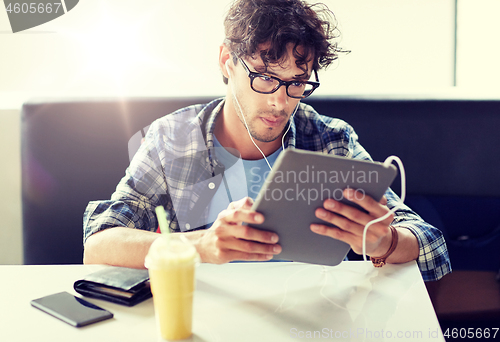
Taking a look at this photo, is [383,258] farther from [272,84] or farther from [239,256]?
[272,84]

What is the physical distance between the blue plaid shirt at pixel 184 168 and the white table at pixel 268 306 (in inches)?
10.7

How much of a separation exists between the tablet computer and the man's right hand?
16 mm

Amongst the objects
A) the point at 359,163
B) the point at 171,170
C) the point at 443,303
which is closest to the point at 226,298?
the point at 359,163

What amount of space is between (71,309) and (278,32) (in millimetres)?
906

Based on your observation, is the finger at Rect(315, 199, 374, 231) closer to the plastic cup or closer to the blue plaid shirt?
the plastic cup

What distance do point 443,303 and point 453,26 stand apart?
1.23 metres

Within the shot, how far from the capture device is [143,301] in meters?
0.72

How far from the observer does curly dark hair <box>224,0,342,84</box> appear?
1185 mm

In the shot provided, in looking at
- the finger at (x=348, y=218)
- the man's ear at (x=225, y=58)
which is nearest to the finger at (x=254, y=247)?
the finger at (x=348, y=218)

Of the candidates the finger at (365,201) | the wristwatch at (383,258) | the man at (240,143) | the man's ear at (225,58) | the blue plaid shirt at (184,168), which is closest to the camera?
the finger at (365,201)

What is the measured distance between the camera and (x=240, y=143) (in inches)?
55.2

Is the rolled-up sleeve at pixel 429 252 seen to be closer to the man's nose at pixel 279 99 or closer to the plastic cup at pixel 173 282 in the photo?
the man's nose at pixel 279 99

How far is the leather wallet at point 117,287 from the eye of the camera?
716mm

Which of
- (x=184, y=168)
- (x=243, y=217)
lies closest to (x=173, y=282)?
(x=243, y=217)
